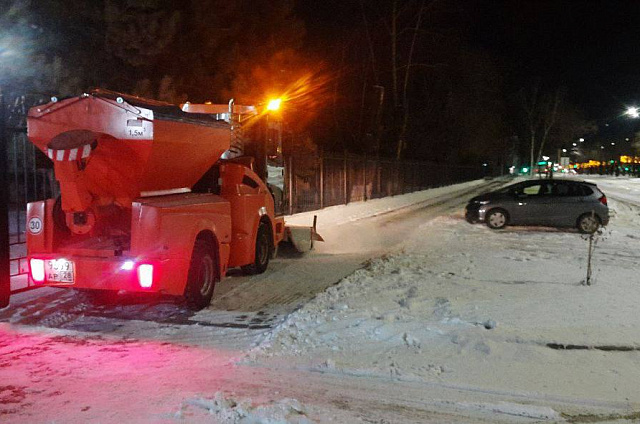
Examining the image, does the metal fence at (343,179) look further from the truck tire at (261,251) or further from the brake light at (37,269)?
the brake light at (37,269)

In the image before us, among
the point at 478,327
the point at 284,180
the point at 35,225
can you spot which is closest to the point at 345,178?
the point at 284,180

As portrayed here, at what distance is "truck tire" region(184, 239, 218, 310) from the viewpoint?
7.46 m

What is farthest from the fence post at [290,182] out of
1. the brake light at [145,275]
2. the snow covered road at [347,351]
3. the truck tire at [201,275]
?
the brake light at [145,275]

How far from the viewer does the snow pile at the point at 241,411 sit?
439cm

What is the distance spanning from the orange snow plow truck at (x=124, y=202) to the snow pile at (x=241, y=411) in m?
2.35

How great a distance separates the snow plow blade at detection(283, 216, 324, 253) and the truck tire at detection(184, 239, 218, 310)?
13.1ft

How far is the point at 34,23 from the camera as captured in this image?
42.5 feet

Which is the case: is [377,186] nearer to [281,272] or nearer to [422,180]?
[422,180]

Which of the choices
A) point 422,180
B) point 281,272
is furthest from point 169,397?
point 422,180

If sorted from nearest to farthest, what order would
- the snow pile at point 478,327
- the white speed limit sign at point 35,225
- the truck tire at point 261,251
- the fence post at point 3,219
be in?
the snow pile at point 478,327, the fence post at point 3,219, the white speed limit sign at point 35,225, the truck tire at point 261,251

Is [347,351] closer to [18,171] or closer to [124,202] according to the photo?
[124,202]

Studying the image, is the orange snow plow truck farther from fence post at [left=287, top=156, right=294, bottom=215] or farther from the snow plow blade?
fence post at [left=287, top=156, right=294, bottom=215]

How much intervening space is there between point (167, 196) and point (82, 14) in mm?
8431

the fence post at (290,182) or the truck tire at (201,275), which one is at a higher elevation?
the fence post at (290,182)
